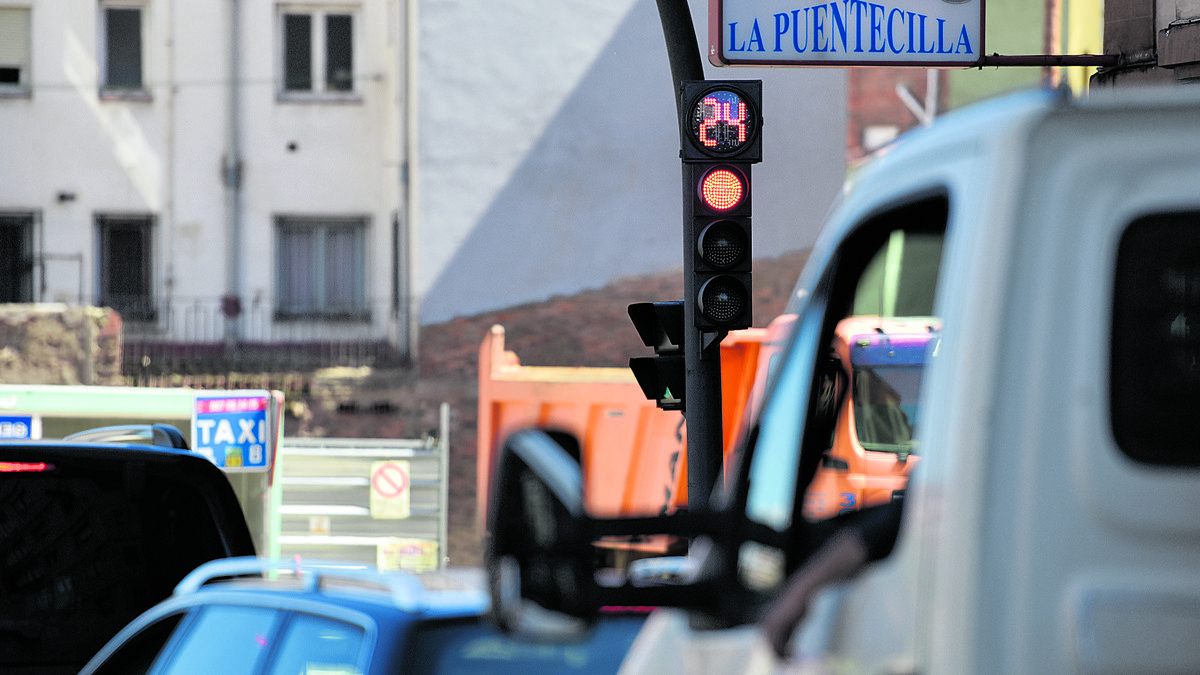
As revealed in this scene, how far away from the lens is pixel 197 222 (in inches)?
921

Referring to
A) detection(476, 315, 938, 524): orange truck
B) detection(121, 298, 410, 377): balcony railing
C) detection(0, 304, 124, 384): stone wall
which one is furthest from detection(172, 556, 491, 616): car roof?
detection(121, 298, 410, 377): balcony railing

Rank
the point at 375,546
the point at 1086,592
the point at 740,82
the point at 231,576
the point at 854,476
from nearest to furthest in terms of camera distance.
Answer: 1. the point at 1086,592
2. the point at 854,476
3. the point at 231,576
4. the point at 740,82
5. the point at 375,546

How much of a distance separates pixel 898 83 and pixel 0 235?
14.6m

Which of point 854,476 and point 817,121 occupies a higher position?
point 817,121

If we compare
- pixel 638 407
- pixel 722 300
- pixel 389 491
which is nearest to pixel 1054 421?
pixel 722 300

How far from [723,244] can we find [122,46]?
18.9m

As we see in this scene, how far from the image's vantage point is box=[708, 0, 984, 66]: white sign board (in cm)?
786

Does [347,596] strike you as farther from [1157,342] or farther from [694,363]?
[694,363]

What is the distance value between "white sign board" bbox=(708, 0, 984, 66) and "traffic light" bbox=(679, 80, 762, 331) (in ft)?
1.68

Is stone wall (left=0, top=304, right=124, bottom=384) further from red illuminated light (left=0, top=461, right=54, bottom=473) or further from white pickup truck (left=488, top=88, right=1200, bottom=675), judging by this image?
white pickup truck (left=488, top=88, right=1200, bottom=675)

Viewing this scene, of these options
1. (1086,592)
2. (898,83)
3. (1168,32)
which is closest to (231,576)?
(1086,592)

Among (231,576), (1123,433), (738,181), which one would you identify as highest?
(738,181)

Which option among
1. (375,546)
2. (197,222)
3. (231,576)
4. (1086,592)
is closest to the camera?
(1086,592)

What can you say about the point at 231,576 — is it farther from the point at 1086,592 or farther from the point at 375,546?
the point at 375,546
